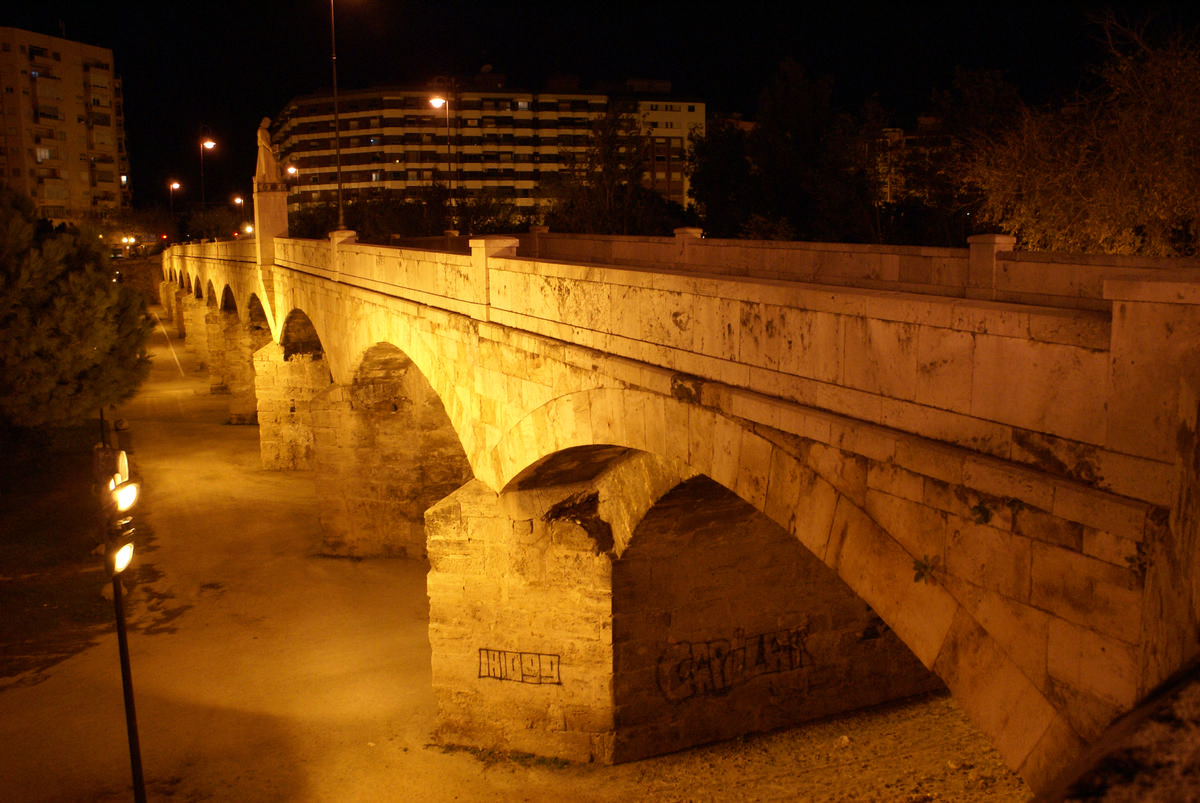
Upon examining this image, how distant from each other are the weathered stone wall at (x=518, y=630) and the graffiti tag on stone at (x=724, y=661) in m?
0.73

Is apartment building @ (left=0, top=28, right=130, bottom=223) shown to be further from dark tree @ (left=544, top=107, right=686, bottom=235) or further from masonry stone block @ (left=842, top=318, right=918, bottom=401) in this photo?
masonry stone block @ (left=842, top=318, right=918, bottom=401)

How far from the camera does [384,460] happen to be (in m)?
17.5

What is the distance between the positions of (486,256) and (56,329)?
1513 cm

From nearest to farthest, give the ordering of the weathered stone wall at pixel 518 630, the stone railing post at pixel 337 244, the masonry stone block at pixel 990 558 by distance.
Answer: the masonry stone block at pixel 990 558 → the weathered stone wall at pixel 518 630 → the stone railing post at pixel 337 244

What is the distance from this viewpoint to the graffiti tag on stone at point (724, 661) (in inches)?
420

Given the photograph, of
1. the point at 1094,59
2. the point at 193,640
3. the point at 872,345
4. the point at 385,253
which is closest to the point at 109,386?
the point at 193,640

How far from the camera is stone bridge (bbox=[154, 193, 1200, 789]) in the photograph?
148 inches

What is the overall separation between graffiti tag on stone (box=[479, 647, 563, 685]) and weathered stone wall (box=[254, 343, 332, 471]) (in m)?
14.4

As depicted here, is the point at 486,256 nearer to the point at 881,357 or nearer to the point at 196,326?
the point at 881,357

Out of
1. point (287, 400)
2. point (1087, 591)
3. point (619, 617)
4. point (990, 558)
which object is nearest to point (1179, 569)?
point (1087, 591)

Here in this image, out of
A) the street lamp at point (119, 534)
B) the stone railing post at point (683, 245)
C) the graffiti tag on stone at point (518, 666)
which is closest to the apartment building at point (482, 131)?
the stone railing post at point (683, 245)

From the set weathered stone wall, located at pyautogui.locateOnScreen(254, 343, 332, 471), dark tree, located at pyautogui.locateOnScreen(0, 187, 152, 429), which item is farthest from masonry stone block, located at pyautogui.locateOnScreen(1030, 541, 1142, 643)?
weathered stone wall, located at pyautogui.locateOnScreen(254, 343, 332, 471)

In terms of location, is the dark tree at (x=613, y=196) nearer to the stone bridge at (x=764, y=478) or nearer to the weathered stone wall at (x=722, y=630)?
the stone bridge at (x=764, y=478)

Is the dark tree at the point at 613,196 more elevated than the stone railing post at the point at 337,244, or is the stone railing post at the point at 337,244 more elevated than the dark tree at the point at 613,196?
the dark tree at the point at 613,196
